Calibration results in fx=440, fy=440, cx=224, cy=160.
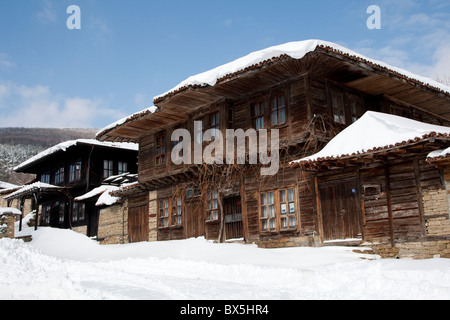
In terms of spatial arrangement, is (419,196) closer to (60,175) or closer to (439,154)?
(439,154)

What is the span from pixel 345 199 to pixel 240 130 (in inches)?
190

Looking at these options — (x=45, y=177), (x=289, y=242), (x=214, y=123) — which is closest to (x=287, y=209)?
(x=289, y=242)

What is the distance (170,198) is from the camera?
1928cm

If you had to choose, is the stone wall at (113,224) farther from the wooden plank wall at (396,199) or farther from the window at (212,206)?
the wooden plank wall at (396,199)

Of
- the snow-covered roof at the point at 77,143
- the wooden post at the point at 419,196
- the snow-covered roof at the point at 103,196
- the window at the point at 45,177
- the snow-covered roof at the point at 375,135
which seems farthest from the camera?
the window at the point at 45,177

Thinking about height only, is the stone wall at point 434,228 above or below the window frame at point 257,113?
below

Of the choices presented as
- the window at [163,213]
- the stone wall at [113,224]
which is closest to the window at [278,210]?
the window at [163,213]

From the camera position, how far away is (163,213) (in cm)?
1961

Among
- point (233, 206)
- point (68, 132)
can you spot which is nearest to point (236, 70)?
point (233, 206)

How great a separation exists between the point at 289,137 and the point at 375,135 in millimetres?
3070

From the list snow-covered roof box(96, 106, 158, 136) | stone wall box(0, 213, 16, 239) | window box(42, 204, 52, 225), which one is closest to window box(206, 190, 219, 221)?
snow-covered roof box(96, 106, 158, 136)

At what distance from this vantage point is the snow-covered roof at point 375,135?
10984 millimetres

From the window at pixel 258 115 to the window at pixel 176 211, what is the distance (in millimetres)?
5277
